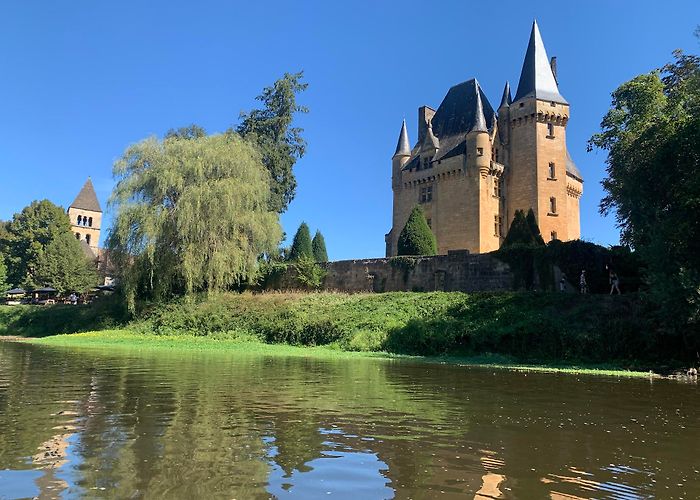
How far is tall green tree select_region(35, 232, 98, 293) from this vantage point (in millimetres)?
54094

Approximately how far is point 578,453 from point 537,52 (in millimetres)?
46143

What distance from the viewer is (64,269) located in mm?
54469

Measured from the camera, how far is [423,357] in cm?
2064

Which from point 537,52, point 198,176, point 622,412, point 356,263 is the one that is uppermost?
point 537,52

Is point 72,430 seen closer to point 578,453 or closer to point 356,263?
point 578,453

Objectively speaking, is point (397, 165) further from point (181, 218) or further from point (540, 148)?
point (181, 218)

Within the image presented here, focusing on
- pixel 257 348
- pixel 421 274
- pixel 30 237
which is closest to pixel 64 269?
pixel 30 237

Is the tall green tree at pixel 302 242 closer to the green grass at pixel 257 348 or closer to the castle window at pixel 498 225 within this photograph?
the castle window at pixel 498 225

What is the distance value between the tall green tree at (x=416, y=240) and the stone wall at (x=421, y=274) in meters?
2.62

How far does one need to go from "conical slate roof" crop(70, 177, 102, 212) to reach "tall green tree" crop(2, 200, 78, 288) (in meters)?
31.6

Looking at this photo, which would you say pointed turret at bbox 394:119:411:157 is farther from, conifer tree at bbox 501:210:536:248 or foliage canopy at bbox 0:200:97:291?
foliage canopy at bbox 0:200:97:291

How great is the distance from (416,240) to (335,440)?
31751mm

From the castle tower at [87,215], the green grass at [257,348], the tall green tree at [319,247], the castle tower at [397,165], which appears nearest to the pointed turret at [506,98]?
the castle tower at [397,165]

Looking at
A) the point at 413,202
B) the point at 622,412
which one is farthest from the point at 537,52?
the point at 622,412
